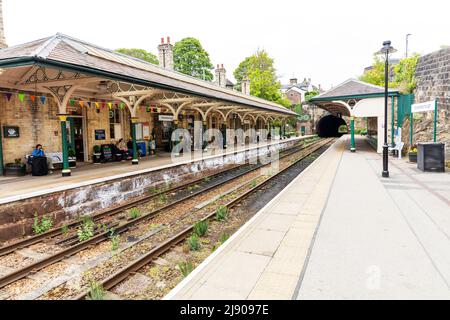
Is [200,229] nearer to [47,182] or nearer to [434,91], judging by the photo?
[47,182]

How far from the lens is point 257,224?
228 inches

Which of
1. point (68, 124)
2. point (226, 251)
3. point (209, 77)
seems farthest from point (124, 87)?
point (209, 77)

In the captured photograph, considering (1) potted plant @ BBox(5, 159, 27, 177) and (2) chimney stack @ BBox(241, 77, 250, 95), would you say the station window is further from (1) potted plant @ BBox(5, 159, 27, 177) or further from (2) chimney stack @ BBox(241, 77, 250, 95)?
(2) chimney stack @ BBox(241, 77, 250, 95)

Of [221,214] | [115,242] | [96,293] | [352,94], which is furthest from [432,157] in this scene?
[96,293]

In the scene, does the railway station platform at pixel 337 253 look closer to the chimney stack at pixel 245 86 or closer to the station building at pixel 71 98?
the station building at pixel 71 98

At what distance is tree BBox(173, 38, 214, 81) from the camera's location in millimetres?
46562

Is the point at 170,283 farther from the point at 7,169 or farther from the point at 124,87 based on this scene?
the point at 124,87

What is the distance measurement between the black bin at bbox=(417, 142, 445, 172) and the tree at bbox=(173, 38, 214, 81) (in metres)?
39.1

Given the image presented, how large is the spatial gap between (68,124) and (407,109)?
17961mm

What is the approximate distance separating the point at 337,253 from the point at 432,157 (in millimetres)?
8875

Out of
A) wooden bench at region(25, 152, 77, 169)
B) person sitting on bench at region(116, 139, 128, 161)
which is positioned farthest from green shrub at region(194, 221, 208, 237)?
person sitting on bench at region(116, 139, 128, 161)

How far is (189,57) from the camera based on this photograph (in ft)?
154

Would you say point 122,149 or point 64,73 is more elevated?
point 64,73

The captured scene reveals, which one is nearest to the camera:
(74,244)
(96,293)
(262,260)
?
(96,293)
